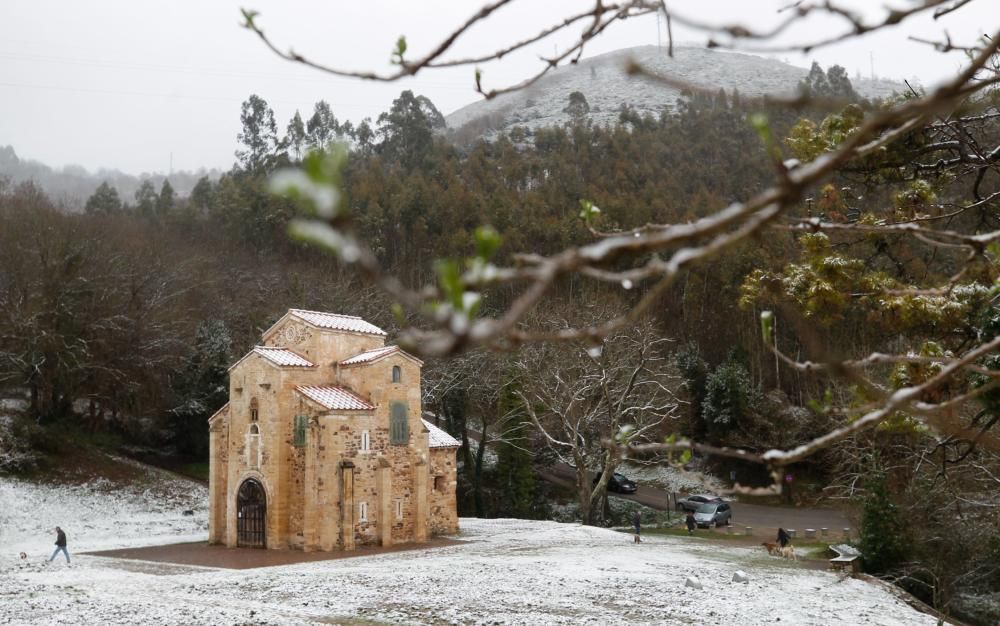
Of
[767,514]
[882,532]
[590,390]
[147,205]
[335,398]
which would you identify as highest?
[147,205]

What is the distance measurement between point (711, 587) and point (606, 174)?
45.0 m

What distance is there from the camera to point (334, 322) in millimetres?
26594

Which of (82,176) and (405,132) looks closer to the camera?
(405,132)

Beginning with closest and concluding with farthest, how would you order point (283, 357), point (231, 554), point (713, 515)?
1. point (231, 554)
2. point (283, 357)
3. point (713, 515)

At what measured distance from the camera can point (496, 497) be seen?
3603 cm

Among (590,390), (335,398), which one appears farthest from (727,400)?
(335,398)

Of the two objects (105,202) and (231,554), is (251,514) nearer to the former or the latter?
(231,554)

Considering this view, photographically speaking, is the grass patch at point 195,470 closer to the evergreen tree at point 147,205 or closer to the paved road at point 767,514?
the paved road at point 767,514

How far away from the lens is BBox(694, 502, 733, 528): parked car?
102ft

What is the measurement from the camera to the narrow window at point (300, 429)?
934 inches

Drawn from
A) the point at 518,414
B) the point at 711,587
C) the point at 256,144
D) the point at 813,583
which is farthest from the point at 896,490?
the point at 256,144

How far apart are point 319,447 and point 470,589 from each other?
8.06 meters

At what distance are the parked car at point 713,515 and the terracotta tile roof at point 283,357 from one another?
15.7 m

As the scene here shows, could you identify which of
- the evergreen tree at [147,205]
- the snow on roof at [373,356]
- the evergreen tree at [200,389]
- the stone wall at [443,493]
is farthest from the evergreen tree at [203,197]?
the stone wall at [443,493]
